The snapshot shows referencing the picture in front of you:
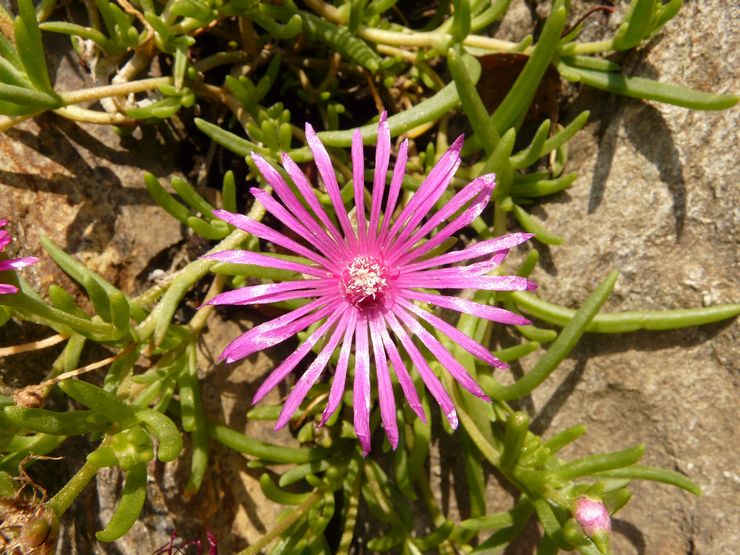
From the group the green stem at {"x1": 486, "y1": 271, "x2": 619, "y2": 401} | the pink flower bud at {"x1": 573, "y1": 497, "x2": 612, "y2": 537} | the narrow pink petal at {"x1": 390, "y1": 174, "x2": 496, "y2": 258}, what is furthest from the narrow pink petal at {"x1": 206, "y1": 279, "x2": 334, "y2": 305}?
the pink flower bud at {"x1": 573, "y1": 497, "x2": 612, "y2": 537}

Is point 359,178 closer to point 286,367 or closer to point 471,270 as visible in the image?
point 471,270

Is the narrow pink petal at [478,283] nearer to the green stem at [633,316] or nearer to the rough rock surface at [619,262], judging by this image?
the green stem at [633,316]

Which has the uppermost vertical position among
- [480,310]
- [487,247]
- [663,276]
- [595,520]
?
[663,276]

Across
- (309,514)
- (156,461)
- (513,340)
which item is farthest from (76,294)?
(513,340)

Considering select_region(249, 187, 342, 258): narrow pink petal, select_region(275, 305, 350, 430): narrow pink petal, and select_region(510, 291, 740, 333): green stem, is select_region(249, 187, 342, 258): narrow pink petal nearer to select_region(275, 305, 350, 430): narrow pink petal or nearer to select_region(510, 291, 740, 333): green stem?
select_region(275, 305, 350, 430): narrow pink petal

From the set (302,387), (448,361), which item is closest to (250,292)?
(302,387)

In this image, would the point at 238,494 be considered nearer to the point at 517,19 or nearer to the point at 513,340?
the point at 513,340

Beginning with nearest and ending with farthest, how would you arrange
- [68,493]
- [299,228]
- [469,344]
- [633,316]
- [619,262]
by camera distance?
[469,344] < [68,493] < [299,228] < [633,316] < [619,262]
